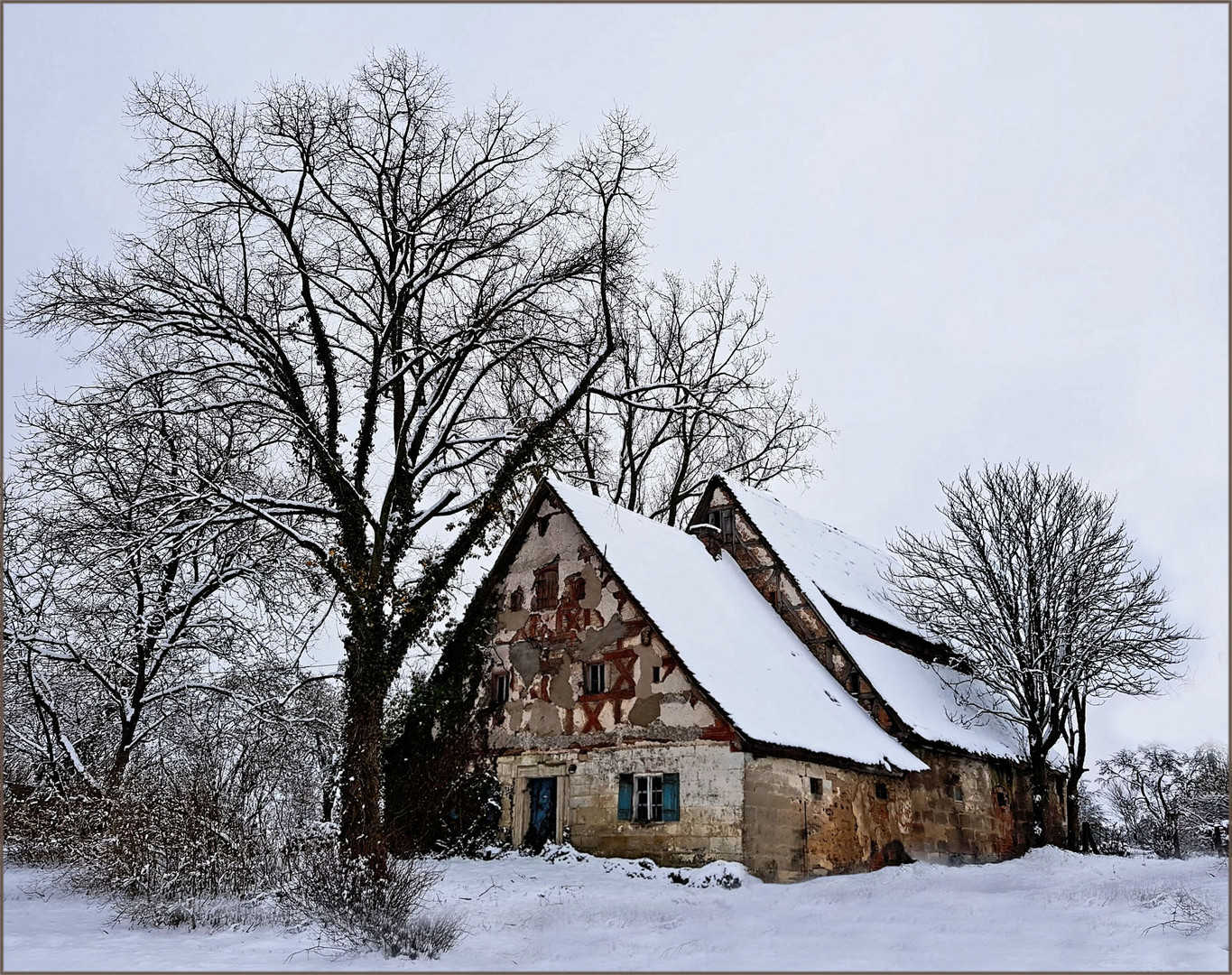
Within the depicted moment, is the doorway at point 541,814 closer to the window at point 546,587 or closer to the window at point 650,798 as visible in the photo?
the window at point 650,798

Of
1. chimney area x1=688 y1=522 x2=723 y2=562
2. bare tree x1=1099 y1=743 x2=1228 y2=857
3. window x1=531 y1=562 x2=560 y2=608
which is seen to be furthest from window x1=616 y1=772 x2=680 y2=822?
bare tree x1=1099 y1=743 x2=1228 y2=857

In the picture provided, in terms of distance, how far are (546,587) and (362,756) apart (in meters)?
6.25

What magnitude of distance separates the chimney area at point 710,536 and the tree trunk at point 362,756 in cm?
1111

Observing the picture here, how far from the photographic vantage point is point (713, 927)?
42.8 feet

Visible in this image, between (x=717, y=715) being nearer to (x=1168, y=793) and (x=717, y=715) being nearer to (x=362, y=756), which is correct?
(x=362, y=756)

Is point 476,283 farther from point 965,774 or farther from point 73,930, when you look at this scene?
point 965,774

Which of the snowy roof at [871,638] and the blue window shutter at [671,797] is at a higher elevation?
the snowy roof at [871,638]

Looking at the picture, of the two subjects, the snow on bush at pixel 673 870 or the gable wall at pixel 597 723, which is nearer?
the snow on bush at pixel 673 870

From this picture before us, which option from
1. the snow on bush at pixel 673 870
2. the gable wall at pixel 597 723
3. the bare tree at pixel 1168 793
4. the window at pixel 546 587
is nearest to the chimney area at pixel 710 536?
the gable wall at pixel 597 723

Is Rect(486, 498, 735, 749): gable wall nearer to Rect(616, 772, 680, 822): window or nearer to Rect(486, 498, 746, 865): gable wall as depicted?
Rect(486, 498, 746, 865): gable wall

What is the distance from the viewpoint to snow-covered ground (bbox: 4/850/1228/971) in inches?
405

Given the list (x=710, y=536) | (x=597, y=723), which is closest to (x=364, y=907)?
(x=597, y=723)

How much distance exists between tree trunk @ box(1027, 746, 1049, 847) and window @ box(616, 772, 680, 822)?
12621 millimetres

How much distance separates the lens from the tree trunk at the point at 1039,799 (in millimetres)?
25922
